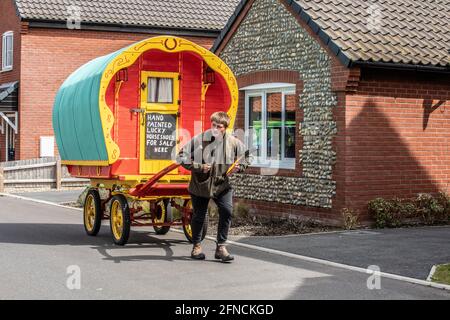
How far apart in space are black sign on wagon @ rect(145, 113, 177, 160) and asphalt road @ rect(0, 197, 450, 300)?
4.68 ft

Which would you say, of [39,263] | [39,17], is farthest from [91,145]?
[39,17]

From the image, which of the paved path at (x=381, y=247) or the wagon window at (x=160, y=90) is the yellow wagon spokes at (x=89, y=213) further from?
the paved path at (x=381, y=247)

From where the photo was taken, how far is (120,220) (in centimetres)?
1283

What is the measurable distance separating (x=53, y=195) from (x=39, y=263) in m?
14.2

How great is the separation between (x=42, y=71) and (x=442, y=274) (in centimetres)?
2276

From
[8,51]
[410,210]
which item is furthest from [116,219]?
[8,51]

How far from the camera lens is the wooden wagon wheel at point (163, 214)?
46.2 feet

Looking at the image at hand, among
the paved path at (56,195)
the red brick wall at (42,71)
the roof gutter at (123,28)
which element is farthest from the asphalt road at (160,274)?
the roof gutter at (123,28)

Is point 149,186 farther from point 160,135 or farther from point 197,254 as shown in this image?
point 197,254

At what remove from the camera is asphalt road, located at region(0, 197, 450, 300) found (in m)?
8.66

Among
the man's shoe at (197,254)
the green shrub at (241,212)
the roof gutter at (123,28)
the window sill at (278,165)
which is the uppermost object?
the roof gutter at (123,28)

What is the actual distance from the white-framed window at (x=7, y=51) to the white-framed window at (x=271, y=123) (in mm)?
16176

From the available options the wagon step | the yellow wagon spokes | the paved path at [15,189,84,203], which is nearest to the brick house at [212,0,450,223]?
the wagon step

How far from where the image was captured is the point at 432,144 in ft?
53.5
